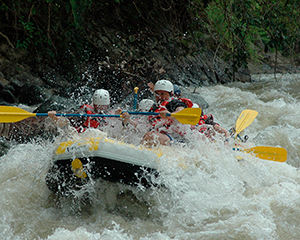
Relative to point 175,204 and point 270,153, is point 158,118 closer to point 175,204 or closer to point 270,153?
point 175,204

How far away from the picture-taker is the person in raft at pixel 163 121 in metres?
3.95

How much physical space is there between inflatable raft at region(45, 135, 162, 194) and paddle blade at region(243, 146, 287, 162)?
1691 mm

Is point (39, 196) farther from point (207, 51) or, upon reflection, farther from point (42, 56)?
point (207, 51)

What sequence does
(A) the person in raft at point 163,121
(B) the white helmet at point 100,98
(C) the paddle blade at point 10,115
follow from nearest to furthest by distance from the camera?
(C) the paddle blade at point 10,115
(A) the person in raft at point 163,121
(B) the white helmet at point 100,98

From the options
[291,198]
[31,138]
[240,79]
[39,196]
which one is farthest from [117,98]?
[240,79]

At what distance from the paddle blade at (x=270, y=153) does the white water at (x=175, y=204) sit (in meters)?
0.10

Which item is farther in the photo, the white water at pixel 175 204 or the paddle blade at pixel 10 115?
the paddle blade at pixel 10 115

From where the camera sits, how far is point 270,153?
14.3ft

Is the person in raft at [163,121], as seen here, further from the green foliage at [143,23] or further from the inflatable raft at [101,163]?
the green foliage at [143,23]

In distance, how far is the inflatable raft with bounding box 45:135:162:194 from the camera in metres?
3.12

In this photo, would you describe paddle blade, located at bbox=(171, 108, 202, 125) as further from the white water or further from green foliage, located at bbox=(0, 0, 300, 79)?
green foliage, located at bbox=(0, 0, 300, 79)

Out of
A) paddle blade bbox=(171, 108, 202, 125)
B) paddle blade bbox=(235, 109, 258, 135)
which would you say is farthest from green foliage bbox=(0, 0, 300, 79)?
paddle blade bbox=(171, 108, 202, 125)

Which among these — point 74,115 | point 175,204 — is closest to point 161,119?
point 74,115

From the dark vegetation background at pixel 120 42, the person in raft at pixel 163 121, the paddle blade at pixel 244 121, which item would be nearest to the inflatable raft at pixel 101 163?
the person in raft at pixel 163 121
